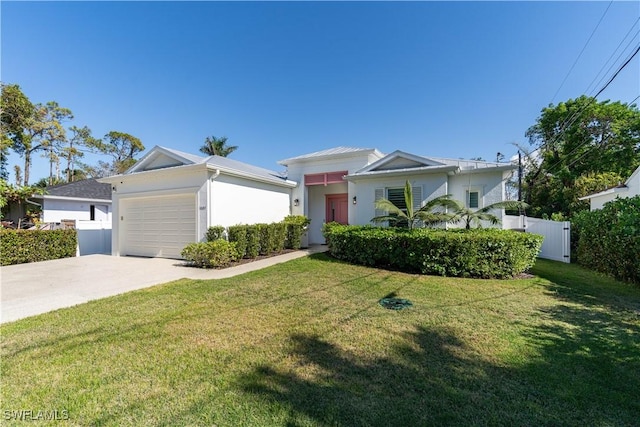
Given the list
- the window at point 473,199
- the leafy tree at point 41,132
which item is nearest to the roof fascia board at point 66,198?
the leafy tree at point 41,132

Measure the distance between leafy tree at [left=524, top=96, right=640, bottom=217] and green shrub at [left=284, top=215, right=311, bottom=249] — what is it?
20.1 metres

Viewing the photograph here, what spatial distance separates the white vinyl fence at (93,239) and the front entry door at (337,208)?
12.2 meters

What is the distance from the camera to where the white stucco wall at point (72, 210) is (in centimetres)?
1686

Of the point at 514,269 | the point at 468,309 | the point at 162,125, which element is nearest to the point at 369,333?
the point at 468,309

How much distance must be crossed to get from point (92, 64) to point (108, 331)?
1477cm

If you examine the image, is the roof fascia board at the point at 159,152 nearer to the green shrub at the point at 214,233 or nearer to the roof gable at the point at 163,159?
the roof gable at the point at 163,159

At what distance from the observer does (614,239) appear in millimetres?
7617

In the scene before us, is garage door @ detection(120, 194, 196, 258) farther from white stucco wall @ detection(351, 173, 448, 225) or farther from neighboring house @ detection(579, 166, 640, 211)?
neighboring house @ detection(579, 166, 640, 211)

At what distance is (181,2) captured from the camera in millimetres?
9453

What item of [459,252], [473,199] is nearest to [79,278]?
[459,252]

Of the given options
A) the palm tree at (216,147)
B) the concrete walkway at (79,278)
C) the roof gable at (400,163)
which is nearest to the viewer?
the concrete walkway at (79,278)

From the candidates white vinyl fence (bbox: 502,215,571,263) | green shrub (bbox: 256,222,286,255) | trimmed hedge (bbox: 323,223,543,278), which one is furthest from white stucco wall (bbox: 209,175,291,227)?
white vinyl fence (bbox: 502,215,571,263)

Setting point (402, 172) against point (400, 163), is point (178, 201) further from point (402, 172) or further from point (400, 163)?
point (400, 163)

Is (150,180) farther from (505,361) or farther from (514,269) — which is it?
(514,269)
